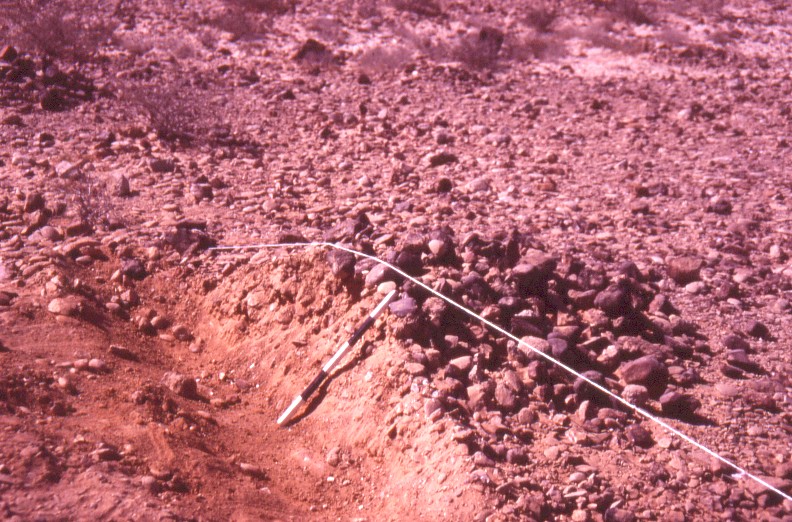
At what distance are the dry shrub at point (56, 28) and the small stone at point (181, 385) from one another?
17.2 feet

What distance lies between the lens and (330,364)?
3.57 meters

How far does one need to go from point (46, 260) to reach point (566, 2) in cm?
942

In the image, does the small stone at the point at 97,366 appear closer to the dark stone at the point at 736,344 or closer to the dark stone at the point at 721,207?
the dark stone at the point at 736,344

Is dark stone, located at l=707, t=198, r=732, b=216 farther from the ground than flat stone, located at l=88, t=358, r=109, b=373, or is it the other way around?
flat stone, located at l=88, t=358, r=109, b=373

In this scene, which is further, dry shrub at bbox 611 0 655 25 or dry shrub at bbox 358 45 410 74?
dry shrub at bbox 611 0 655 25

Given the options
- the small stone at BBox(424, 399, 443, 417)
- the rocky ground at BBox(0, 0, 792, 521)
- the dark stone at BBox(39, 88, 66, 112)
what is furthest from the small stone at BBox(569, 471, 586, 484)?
the dark stone at BBox(39, 88, 66, 112)

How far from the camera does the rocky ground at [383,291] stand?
9.86 ft

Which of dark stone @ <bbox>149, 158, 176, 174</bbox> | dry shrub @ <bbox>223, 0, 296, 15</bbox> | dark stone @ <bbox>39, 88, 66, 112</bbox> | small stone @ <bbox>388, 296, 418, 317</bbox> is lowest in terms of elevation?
dark stone @ <bbox>149, 158, 176, 174</bbox>

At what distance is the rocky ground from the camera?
3006 millimetres

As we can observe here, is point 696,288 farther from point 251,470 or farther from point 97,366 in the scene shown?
point 97,366

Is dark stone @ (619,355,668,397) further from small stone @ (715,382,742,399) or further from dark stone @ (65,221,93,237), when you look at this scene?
dark stone @ (65,221,93,237)

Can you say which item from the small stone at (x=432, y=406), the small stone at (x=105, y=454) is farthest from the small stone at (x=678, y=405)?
the small stone at (x=105, y=454)

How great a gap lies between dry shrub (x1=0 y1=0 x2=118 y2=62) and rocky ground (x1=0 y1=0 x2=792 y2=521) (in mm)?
61

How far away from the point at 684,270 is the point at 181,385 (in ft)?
9.58
